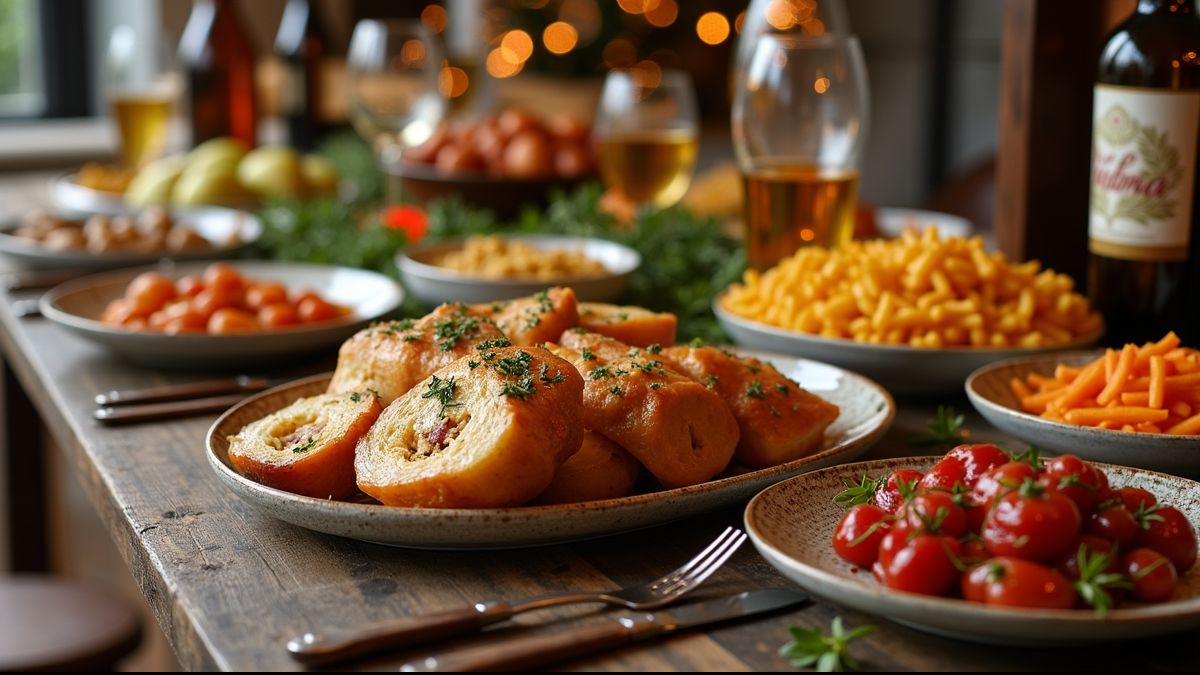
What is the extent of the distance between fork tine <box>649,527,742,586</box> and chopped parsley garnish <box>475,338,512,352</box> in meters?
0.25

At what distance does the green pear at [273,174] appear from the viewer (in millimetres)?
2992

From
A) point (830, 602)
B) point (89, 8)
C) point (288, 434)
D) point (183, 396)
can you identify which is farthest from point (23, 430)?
point (89, 8)

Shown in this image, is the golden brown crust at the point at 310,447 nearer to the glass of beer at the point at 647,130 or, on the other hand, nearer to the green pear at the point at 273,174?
the glass of beer at the point at 647,130

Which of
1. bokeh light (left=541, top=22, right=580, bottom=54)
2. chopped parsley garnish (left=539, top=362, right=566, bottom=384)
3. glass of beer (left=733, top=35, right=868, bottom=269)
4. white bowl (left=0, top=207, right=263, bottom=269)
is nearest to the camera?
chopped parsley garnish (left=539, top=362, right=566, bottom=384)

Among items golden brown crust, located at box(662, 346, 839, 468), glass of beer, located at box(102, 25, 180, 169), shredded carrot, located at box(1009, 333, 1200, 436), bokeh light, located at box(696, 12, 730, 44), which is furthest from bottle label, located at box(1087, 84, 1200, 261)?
bokeh light, located at box(696, 12, 730, 44)

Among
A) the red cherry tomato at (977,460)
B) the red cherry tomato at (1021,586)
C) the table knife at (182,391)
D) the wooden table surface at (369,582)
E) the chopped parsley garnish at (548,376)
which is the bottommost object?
the wooden table surface at (369,582)

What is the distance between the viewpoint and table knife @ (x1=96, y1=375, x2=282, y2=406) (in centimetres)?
154

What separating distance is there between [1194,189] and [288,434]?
104 cm

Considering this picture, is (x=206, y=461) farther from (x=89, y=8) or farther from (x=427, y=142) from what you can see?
(x=89, y=8)

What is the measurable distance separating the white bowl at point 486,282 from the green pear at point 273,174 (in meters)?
1.00

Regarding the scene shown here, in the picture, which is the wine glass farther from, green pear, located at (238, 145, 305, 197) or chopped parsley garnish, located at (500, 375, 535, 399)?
chopped parsley garnish, located at (500, 375, 535, 399)

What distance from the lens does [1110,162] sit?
1.49 m

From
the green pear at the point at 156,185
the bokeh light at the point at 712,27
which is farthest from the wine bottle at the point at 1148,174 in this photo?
the bokeh light at the point at 712,27

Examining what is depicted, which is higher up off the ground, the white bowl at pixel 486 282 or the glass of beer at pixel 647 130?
the glass of beer at pixel 647 130
